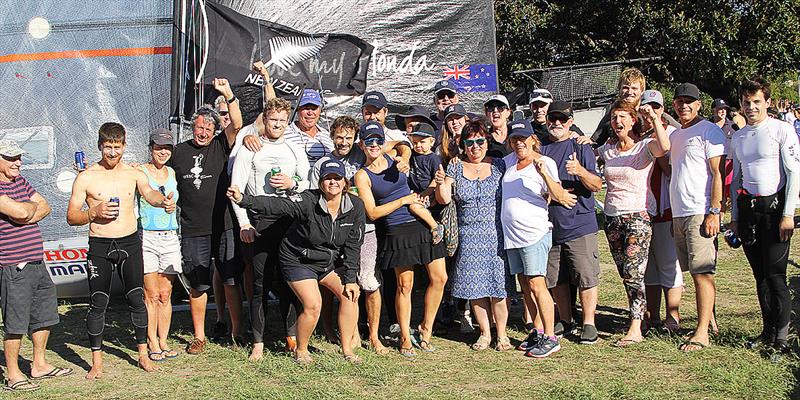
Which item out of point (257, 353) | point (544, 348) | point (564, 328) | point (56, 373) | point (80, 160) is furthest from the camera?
point (80, 160)

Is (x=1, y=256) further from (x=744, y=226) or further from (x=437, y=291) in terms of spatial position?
(x=744, y=226)

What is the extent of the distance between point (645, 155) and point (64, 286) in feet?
16.8

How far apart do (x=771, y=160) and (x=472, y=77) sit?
377cm

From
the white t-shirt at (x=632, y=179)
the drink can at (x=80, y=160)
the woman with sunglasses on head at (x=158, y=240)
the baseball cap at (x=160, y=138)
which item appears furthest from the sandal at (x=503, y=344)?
the drink can at (x=80, y=160)

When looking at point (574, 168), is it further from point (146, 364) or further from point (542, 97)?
point (146, 364)

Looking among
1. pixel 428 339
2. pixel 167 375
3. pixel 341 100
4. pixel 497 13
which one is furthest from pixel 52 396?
pixel 497 13

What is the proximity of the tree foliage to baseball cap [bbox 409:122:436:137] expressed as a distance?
13.2 metres

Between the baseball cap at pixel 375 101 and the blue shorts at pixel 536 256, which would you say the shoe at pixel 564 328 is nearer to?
the blue shorts at pixel 536 256

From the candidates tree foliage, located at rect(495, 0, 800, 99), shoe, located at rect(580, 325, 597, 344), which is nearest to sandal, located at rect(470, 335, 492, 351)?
shoe, located at rect(580, 325, 597, 344)

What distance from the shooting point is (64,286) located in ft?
24.2

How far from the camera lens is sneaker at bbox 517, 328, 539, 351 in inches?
222

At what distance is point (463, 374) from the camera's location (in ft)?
17.0

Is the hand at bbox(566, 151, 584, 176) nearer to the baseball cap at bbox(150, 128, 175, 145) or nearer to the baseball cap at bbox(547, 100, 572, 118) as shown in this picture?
the baseball cap at bbox(547, 100, 572, 118)

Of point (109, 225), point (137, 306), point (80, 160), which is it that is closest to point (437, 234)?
point (137, 306)
